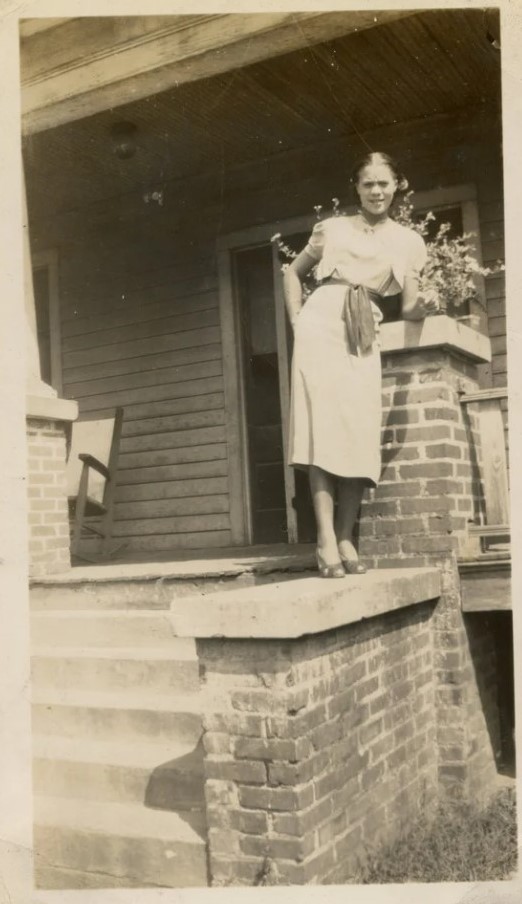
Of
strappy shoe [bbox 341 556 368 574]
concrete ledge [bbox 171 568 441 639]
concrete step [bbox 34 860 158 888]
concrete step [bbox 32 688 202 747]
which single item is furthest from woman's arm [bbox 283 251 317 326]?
concrete step [bbox 34 860 158 888]

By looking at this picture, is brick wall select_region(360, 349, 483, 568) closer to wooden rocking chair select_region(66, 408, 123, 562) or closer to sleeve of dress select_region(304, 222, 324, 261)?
sleeve of dress select_region(304, 222, 324, 261)

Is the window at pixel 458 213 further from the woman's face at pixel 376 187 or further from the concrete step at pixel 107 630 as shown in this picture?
the concrete step at pixel 107 630

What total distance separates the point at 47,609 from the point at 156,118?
3390 mm

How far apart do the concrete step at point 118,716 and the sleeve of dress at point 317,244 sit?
2.01m

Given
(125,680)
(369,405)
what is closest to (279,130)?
(369,405)

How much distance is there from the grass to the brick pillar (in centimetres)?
29

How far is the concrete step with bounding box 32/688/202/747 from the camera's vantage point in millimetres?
3238

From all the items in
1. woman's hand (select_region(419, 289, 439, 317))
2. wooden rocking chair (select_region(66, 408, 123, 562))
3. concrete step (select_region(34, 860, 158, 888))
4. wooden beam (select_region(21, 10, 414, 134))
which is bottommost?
concrete step (select_region(34, 860, 158, 888))

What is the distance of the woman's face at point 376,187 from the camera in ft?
11.6

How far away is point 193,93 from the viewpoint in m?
5.29

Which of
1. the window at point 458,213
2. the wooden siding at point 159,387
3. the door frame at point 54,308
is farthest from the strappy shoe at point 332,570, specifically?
the door frame at point 54,308

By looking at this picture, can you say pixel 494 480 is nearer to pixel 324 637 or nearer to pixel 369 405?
pixel 369 405

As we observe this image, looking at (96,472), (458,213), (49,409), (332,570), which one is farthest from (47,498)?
(458,213)

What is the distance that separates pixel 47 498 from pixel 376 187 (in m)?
2.67
